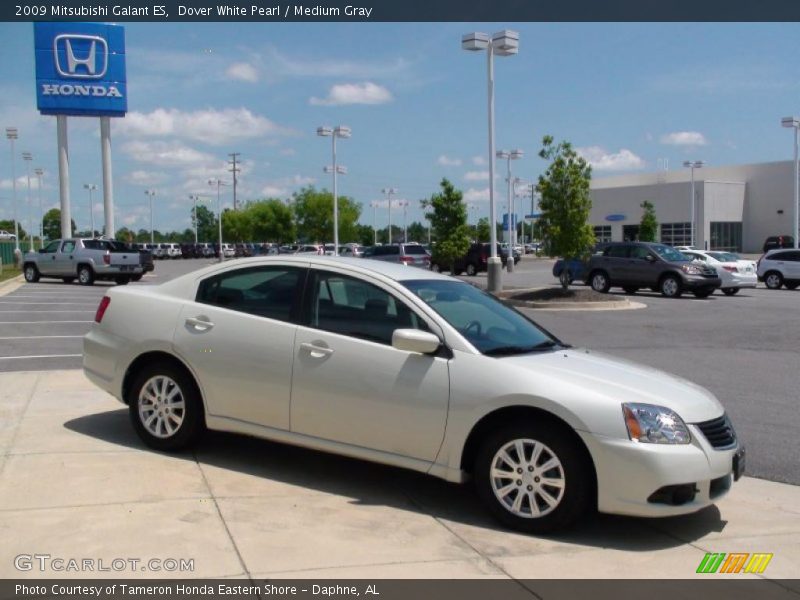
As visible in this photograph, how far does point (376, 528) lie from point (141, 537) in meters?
1.38

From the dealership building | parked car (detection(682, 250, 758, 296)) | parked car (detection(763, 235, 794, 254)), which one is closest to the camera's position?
parked car (detection(682, 250, 758, 296))

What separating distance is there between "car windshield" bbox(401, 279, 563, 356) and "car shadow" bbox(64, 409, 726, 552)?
1.12m

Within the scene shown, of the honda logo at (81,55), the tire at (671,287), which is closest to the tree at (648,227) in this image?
the tire at (671,287)

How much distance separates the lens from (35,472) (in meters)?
5.99

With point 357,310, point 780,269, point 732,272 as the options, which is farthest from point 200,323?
point 780,269

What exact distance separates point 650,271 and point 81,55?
101 ft

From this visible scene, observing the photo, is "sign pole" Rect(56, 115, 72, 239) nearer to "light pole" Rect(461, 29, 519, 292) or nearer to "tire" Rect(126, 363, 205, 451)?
"light pole" Rect(461, 29, 519, 292)

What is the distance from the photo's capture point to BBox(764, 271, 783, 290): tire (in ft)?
105

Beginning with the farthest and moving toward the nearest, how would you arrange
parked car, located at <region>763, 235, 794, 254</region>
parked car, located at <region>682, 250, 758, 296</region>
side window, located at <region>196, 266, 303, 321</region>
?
parked car, located at <region>763, 235, 794, 254</region> < parked car, located at <region>682, 250, 758, 296</region> < side window, located at <region>196, 266, 303, 321</region>

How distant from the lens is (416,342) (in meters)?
5.40

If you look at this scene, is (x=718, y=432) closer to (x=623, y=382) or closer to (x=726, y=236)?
(x=623, y=382)

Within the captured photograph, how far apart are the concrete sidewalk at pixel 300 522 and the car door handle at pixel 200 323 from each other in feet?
3.33

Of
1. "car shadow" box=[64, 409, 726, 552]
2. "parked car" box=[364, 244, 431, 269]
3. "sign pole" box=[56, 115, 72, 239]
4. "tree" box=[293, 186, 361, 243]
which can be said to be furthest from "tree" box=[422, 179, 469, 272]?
"tree" box=[293, 186, 361, 243]

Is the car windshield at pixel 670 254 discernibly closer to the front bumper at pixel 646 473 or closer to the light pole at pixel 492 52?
the light pole at pixel 492 52
